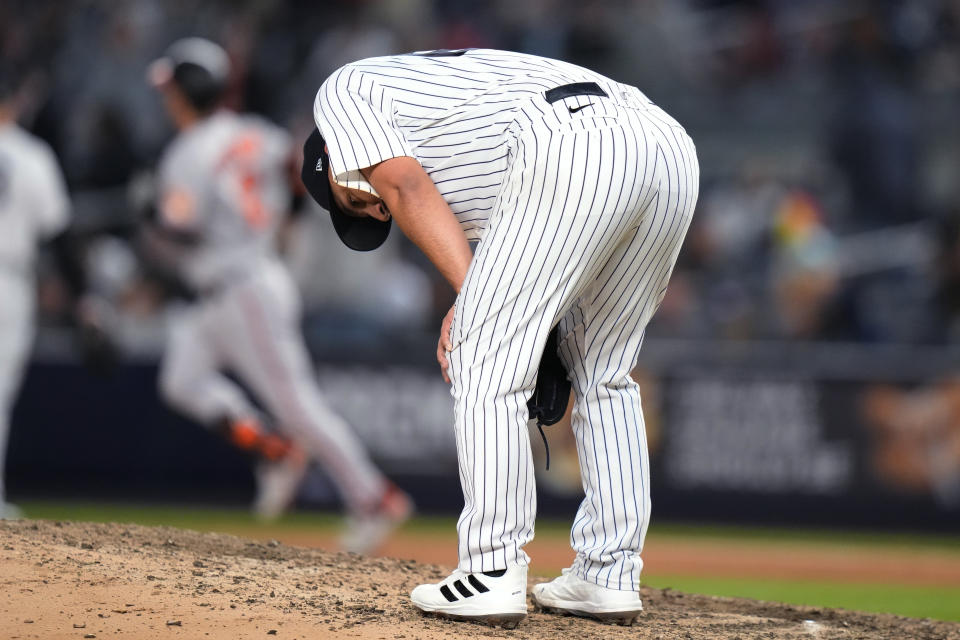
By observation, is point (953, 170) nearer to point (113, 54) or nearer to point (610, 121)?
point (113, 54)

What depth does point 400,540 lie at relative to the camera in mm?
8586

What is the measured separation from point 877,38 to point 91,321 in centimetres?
806

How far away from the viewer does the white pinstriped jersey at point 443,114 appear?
311 cm

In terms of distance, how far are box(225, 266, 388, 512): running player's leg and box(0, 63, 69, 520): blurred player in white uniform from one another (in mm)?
1278

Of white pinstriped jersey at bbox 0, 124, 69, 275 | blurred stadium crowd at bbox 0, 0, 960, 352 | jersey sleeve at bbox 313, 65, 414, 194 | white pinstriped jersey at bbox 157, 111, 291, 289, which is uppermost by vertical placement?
blurred stadium crowd at bbox 0, 0, 960, 352

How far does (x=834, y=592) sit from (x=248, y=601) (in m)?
4.65

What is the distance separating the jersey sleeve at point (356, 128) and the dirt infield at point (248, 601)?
1.07 m

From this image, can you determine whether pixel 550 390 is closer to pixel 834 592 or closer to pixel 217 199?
pixel 834 592

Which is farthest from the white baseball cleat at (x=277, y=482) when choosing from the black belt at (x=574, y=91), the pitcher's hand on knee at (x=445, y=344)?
the black belt at (x=574, y=91)

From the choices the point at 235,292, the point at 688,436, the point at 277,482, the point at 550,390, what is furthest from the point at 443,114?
the point at 688,436

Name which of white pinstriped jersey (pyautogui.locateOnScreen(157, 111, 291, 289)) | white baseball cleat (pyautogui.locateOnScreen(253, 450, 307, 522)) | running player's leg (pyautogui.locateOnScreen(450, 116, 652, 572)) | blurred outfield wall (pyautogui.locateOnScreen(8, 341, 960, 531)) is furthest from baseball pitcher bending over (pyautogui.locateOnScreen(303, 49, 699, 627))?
blurred outfield wall (pyautogui.locateOnScreen(8, 341, 960, 531))

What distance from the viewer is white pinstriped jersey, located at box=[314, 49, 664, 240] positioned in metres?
3.11

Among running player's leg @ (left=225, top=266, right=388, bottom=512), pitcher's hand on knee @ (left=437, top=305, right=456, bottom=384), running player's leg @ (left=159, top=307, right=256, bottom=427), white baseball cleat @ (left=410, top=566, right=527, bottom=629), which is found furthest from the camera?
running player's leg @ (left=159, top=307, right=256, bottom=427)

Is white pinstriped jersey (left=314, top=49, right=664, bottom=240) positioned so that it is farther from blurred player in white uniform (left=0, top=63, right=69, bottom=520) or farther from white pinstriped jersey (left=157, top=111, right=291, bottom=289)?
white pinstriped jersey (left=157, top=111, right=291, bottom=289)
